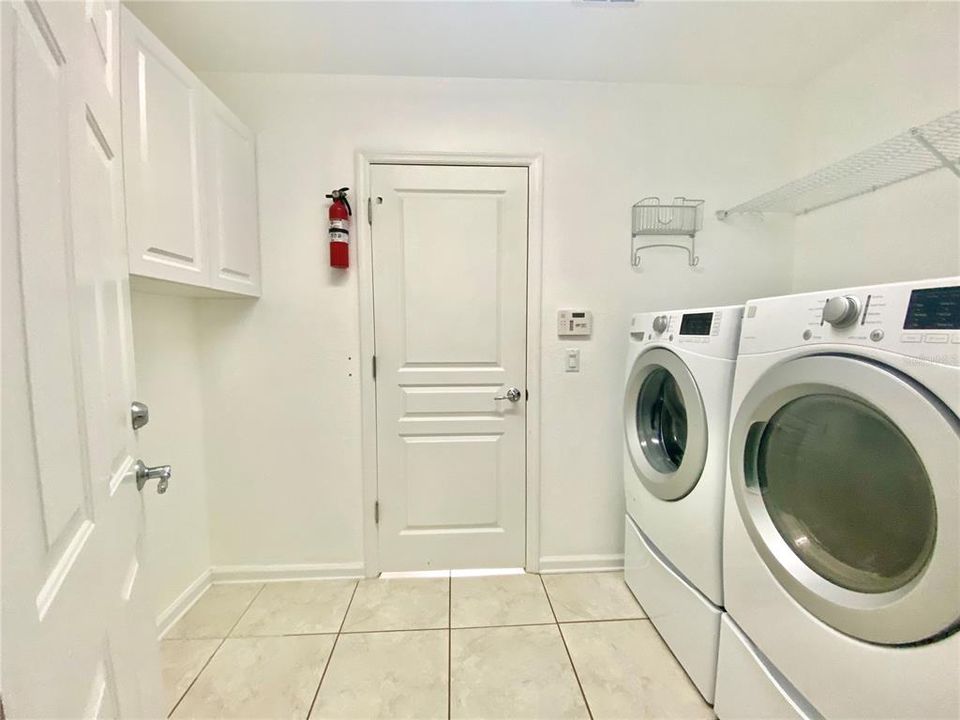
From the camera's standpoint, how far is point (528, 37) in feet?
4.63

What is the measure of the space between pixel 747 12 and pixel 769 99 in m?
0.58

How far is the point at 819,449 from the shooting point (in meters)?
0.81

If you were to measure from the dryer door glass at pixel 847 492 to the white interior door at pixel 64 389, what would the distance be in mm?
1198

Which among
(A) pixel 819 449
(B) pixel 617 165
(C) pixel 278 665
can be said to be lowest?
(C) pixel 278 665

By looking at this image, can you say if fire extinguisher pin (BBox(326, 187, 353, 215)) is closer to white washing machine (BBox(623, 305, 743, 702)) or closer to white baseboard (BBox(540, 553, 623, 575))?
white washing machine (BBox(623, 305, 743, 702))

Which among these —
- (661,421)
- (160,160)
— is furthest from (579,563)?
(160,160)

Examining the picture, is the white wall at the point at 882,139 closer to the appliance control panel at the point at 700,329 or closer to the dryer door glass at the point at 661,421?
the appliance control panel at the point at 700,329

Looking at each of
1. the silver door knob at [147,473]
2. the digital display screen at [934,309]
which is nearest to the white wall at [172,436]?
the silver door knob at [147,473]

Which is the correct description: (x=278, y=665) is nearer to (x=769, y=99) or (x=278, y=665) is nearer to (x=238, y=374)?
(x=238, y=374)

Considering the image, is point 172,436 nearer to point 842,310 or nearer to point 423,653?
point 423,653

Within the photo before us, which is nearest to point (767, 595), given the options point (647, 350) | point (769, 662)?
point (769, 662)

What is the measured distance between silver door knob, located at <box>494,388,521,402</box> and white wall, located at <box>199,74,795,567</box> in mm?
169

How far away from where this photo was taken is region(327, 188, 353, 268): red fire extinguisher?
62.1 inches

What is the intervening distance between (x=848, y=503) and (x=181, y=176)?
79.4 inches
